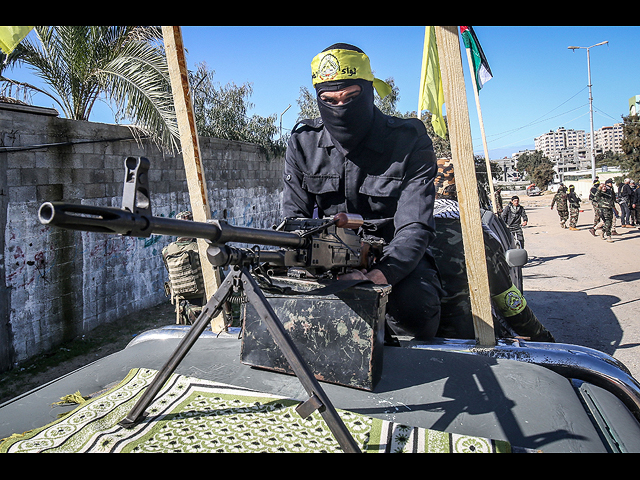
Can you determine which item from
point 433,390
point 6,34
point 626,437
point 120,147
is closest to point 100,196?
point 120,147

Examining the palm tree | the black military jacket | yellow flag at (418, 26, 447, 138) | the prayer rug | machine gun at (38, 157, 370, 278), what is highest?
the palm tree

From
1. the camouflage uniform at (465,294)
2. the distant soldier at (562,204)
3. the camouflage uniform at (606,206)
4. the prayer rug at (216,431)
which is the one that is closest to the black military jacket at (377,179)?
the camouflage uniform at (465,294)

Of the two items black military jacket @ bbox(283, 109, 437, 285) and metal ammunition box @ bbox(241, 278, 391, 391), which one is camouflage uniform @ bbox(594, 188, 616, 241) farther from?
metal ammunition box @ bbox(241, 278, 391, 391)

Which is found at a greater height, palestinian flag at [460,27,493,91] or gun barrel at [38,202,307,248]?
palestinian flag at [460,27,493,91]

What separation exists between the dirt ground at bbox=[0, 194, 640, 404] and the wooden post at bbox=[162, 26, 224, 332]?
357cm

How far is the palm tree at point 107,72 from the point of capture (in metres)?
7.01

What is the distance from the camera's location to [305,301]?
2283mm

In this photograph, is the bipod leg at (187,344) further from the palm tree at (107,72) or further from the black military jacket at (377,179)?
the palm tree at (107,72)

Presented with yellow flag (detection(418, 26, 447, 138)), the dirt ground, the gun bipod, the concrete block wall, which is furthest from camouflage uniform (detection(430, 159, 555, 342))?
the concrete block wall

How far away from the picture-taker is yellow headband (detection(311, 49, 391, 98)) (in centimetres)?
284

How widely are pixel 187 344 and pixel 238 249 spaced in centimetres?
42

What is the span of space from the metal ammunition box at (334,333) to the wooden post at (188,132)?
0.79 meters

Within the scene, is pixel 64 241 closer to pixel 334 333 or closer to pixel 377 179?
pixel 377 179

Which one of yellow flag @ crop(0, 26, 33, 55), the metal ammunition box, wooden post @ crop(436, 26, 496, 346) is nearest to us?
the metal ammunition box
